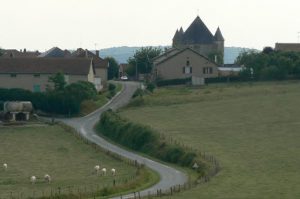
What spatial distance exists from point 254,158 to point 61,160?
11975 mm

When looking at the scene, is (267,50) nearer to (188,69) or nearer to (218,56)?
(218,56)

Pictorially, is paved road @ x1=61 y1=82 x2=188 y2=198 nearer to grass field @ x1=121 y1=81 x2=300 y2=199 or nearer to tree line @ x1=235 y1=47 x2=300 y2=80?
grass field @ x1=121 y1=81 x2=300 y2=199

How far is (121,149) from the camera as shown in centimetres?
6412

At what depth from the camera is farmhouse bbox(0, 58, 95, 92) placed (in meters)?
95.8

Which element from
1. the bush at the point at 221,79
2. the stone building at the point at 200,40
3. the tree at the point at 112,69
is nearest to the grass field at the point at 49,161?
the bush at the point at 221,79

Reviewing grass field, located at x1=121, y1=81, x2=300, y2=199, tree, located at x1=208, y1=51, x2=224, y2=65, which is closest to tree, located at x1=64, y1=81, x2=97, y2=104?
grass field, located at x1=121, y1=81, x2=300, y2=199

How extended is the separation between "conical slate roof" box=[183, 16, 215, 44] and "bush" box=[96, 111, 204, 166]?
5371cm

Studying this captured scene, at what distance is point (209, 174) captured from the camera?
48562mm

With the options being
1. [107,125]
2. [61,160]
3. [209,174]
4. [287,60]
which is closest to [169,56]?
[287,60]

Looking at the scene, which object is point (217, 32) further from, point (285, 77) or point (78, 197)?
point (78, 197)

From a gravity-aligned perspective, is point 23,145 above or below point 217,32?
below

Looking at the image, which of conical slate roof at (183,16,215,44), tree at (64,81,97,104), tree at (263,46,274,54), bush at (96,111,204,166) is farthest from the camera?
conical slate roof at (183,16,215,44)

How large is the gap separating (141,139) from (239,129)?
23.9 feet

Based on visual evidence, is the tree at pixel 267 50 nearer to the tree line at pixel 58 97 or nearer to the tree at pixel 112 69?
the tree at pixel 112 69
